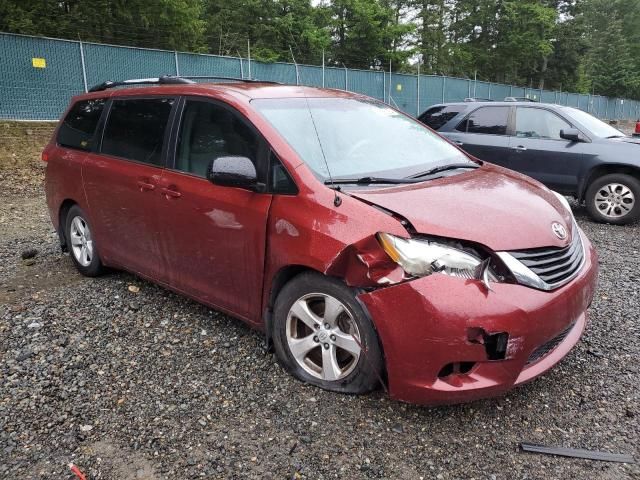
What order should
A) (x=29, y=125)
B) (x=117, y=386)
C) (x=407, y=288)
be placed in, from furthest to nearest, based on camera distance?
1. (x=29, y=125)
2. (x=117, y=386)
3. (x=407, y=288)

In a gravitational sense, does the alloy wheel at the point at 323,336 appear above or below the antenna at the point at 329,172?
below

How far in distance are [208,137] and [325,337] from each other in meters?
1.61

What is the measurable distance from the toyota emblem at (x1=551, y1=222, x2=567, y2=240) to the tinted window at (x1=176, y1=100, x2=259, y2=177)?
5.74ft

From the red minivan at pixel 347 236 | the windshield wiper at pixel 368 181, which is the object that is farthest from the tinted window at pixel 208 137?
A: the windshield wiper at pixel 368 181

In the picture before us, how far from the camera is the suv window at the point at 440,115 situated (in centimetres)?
866

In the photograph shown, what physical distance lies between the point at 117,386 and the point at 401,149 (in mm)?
2335

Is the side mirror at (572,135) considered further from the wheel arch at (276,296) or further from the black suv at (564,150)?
the wheel arch at (276,296)

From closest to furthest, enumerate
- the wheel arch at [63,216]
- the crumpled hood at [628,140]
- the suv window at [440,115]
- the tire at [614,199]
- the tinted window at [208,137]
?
the tinted window at [208,137] → the wheel arch at [63,216] → the tire at [614,199] → the crumpled hood at [628,140] → the suv window at [440,115]

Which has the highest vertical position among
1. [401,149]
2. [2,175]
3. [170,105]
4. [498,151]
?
[170,105]

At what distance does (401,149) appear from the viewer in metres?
3.57

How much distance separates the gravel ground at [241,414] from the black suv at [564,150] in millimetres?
3915

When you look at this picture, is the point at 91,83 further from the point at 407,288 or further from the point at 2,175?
the point at 407,288

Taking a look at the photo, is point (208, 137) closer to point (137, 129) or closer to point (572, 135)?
point (137, 129)

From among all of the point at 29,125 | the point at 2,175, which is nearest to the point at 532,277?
the point at 2,175
